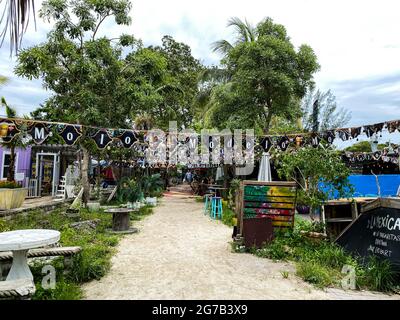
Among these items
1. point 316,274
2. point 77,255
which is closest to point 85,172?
point 77,255

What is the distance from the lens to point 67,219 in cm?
977

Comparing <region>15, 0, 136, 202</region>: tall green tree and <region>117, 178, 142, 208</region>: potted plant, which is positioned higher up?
<region>15, 0, 136, 202</region>: tall green tree

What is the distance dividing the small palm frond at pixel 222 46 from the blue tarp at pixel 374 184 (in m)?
8.36

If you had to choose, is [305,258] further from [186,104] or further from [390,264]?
[186,104]

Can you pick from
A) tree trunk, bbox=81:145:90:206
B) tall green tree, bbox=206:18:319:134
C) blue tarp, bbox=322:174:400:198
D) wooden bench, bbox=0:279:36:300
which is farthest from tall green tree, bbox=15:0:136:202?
blue tarp, bbox=322:174:400:198

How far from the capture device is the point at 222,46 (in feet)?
49.0

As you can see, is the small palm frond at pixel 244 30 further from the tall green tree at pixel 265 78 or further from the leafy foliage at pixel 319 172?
the leafy foliage at pixel 319 172

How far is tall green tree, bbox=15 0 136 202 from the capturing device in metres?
10.4

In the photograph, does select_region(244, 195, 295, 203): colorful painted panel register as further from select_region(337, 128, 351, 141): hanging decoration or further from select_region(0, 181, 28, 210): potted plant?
select_region(0, 181, 28, 210): potted plant

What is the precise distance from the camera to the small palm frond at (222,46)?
14857 mm

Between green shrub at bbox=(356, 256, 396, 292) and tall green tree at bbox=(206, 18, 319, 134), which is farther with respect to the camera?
tall green tree at bbox=(206, 18, 319, 134)

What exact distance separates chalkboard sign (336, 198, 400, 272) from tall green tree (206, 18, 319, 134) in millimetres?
6102

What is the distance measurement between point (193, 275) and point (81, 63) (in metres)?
8.39

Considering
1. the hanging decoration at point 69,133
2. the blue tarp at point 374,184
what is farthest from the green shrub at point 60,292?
the blue tarp at point 374,184
